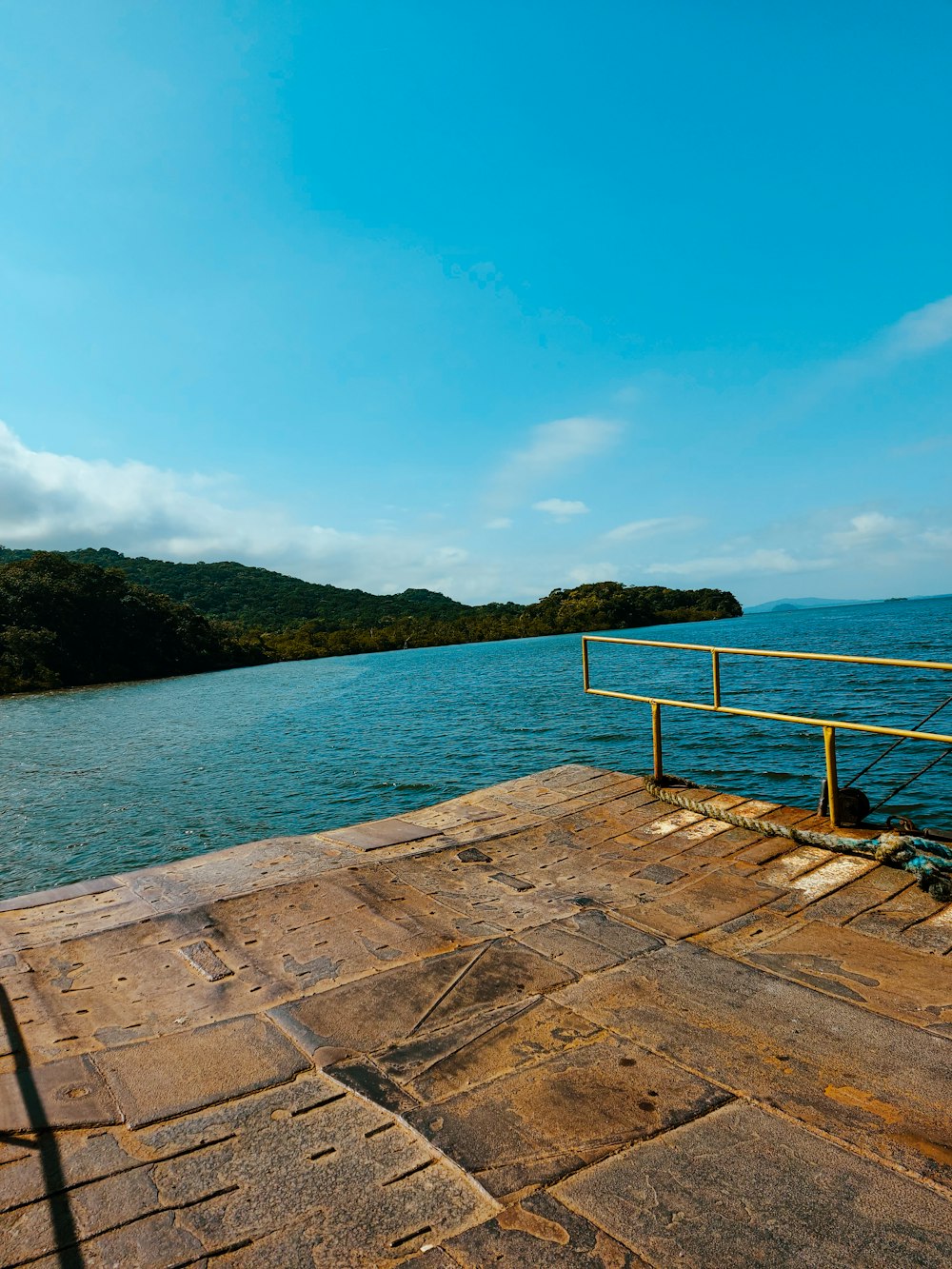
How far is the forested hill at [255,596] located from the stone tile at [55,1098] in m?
92.8

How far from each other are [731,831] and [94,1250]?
5.29 metres

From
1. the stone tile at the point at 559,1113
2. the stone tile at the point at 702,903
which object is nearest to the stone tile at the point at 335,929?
the stone tile at the point at 702,903

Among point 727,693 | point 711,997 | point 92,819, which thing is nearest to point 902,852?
point 711,997

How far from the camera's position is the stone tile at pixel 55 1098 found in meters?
2.94

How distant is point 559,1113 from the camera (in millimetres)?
2967

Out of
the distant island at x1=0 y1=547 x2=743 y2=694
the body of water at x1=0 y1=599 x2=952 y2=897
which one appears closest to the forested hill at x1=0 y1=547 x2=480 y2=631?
the distant island at x1=0 y1=547 x2=743 y2=694

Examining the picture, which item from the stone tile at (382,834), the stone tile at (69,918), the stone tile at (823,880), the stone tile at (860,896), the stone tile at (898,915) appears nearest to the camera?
the stone tile at (898,915)

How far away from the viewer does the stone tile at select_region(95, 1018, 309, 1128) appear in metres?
3.11

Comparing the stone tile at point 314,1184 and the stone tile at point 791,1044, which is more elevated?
the stone tile at point 314,1184

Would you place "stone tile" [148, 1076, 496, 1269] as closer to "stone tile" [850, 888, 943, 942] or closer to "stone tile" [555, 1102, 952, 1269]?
"stone tile" [555, 1102, 952, 1269]

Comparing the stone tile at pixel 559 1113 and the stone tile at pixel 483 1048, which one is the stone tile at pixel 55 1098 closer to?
the stone tile at pixel 483 1048

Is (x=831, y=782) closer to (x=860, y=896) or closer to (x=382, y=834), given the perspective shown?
(x=860, y=896)

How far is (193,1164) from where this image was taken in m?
2.73

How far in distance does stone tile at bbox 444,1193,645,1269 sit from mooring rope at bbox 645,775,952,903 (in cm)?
355
